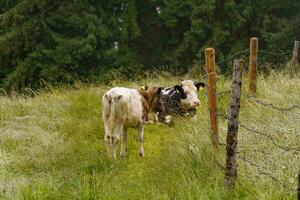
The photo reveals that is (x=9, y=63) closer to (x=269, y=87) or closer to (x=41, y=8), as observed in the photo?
(x=41, y=8)

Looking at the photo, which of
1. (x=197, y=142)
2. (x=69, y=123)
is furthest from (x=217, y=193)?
(x=69, y=123)

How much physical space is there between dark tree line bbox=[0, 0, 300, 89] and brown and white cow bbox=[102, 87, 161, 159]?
52.3 ft

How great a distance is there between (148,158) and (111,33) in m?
17.8

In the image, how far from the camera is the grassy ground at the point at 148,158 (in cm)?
554

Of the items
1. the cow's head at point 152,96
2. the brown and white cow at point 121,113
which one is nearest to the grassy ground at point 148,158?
the brown and white cow at point 121,113

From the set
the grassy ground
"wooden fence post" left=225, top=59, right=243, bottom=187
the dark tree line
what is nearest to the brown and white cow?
the grassy ground

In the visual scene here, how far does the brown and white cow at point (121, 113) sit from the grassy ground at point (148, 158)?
1.02 feet

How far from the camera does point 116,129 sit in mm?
7730

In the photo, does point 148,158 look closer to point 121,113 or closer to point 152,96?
point 121,113

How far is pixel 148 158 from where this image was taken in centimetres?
813

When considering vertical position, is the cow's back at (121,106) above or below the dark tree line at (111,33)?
above

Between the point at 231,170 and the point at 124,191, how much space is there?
1226 millimetres

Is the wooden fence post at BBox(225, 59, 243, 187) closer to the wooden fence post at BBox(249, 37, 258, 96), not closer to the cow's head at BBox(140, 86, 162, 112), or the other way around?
the cow's head at BBox(140, 86, 162, 112)

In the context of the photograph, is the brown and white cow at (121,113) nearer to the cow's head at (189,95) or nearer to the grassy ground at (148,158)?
the grassy ground at (148,158)
